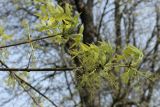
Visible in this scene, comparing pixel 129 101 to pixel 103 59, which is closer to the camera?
pixel 103 59

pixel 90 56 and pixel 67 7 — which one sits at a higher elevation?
pixel 67 7

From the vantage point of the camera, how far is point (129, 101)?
9812 millimetres

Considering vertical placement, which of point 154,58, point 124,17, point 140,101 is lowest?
point 140,101

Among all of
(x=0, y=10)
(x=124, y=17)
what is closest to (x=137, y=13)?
(x=124, y=17)

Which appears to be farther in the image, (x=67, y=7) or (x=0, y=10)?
(x=0, y=10)

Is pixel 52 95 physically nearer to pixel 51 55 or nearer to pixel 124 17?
pixel 51 55

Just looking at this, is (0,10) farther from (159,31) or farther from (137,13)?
(159,31)

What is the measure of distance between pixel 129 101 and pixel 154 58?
57.3 inches

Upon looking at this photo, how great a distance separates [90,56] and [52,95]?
26.3ft

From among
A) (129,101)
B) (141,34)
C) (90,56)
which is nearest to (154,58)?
(141,34)

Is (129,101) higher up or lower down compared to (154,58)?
lower down

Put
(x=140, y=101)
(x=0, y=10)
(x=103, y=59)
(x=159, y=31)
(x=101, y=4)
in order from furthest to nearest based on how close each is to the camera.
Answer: (x=159, y=31) → (x=140, y=101) → (x=101, y=4) → (x=0, y=10) → (x=103, y=59)

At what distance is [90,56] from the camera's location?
1875 mm

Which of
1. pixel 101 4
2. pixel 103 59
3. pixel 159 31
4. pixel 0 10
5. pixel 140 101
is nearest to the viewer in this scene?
pixel 103 59
